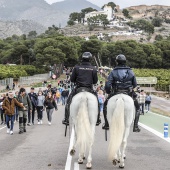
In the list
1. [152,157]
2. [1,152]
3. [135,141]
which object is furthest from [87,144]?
[135,141]

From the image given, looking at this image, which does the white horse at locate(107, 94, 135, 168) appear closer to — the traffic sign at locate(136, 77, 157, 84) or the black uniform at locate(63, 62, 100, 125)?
the black uniform at locate(63, 62, 100, 125)

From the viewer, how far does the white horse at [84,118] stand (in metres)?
9.51

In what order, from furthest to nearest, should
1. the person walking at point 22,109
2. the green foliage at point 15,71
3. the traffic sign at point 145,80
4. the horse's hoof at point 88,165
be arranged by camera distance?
the green foliage at point 15,71, the traffic sign at point 145,80, the person walking at point 22,109, the horse's hoof at point 88,165

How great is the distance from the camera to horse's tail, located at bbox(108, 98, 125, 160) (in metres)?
9.27

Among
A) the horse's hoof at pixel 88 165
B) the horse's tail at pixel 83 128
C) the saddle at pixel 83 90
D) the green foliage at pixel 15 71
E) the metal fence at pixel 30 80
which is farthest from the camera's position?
the metal fence at pixel 30 80

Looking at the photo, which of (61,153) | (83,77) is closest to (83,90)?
(83,77)

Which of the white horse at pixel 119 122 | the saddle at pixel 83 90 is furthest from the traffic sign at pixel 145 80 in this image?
the white horse at pixel 119 122

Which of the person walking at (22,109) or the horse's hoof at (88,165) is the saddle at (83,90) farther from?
the person walking at (22,109)

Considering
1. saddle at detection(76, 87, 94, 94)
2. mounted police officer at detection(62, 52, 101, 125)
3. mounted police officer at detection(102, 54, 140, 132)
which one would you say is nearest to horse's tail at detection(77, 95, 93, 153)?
saddle at detection(76, 87, 94, 94)

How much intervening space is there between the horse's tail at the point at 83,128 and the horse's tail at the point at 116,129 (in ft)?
1.74

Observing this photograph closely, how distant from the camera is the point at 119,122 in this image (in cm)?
952

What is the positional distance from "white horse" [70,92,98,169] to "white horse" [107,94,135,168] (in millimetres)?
421

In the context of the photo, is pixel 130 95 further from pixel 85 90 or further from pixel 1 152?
pixel 1 152

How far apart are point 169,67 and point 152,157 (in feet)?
428
